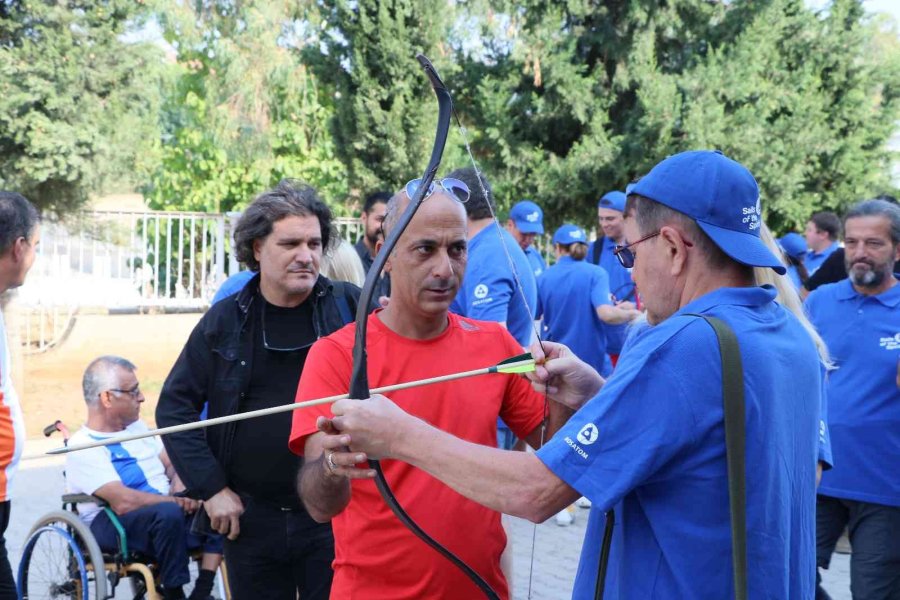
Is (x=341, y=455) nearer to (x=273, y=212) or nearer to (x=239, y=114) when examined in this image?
(x=273, y=212)

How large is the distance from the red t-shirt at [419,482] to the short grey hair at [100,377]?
322 cm

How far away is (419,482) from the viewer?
255 centimetres

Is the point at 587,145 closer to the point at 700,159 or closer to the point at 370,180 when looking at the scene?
the point at 370,180

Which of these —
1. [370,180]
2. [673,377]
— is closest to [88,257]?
[370,180]

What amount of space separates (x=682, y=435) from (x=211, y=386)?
93.9 inches

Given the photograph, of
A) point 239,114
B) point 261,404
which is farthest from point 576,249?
point 239,114

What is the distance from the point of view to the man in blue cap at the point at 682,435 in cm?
184

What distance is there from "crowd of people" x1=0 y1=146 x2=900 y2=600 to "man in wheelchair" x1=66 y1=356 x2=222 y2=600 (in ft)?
3.41

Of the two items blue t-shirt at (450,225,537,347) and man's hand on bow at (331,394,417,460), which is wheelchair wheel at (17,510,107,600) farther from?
man's hand on bow at (331,394,417,460)

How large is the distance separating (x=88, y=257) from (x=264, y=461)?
13065 millimetres

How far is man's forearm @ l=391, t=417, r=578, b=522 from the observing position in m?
1.91

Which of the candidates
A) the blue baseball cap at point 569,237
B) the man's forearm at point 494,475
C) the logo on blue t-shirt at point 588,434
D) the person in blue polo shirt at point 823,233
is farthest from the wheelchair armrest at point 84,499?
the person in blue polo shirt at point 823,233

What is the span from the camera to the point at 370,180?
57.2ft

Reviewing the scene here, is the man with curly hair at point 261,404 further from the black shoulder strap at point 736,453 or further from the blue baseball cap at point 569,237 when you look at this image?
the blue baseball cap at point 569,237
